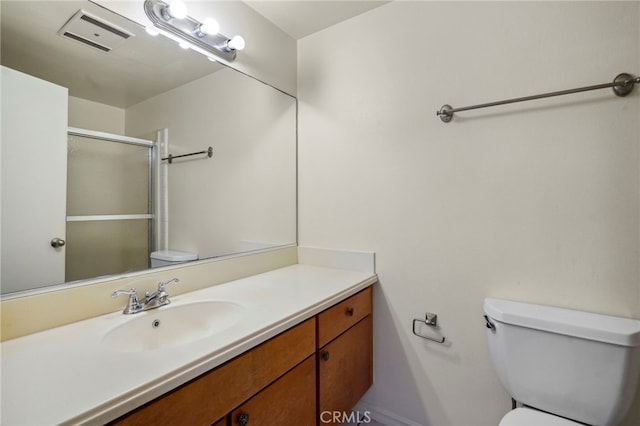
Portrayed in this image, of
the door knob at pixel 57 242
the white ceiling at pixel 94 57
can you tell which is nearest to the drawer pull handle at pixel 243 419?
the door knob at pixel 57 242

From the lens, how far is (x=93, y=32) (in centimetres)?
105

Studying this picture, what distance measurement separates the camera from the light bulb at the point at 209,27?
1309 mm

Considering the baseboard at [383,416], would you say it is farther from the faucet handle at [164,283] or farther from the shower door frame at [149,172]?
the shower door frame at [149,172]

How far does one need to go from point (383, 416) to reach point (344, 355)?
1.82ft

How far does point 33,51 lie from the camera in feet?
3.03

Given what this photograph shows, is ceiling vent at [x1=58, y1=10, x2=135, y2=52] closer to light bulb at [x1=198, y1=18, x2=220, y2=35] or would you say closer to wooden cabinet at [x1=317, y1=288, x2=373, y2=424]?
light bulb at [x1=198, y1=18, x2=220, y2=35]

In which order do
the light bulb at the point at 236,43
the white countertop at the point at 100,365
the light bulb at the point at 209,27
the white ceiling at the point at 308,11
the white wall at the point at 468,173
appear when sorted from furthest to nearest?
the white ceiling at the point at 308,11, the light bulb at the point at 236,43, the light bulb at the point at 209,27, the white wall at the point at 468,173, the white countertop at the point at 100,365

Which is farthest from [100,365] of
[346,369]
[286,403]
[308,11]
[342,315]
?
[308,11]

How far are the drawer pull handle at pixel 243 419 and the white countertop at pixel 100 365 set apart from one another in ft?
0.62

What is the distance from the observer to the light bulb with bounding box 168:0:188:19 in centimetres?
117

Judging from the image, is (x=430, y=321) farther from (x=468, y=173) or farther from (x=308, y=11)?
(x=308, y=11)

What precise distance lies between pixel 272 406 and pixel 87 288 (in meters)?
0.74

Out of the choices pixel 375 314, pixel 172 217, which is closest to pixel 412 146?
pixel 375 314

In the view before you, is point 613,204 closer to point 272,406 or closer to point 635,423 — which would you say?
point 635,423
